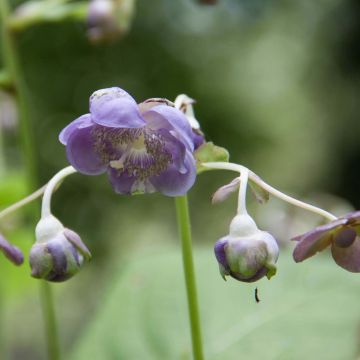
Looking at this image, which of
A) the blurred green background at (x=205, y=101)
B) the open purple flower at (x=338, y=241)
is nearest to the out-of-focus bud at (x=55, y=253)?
the open purple flower at (x=338, y=241)

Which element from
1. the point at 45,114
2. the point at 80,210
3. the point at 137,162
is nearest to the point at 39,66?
the point at 45,114

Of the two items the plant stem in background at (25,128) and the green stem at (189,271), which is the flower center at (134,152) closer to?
the green stem at (189,271)

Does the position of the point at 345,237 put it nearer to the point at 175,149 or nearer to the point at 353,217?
the point at 353,217

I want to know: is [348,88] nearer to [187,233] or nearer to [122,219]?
[122,219]

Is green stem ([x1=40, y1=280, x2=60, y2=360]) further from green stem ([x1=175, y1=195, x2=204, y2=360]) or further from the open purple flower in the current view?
the open purple flower

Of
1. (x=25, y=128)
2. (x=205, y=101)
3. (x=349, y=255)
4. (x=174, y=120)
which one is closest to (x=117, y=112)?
(x=174, y=120)

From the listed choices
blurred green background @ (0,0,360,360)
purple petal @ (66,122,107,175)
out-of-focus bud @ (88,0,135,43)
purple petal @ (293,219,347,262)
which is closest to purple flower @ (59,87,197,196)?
purple petal @ (66,122,107,175)
